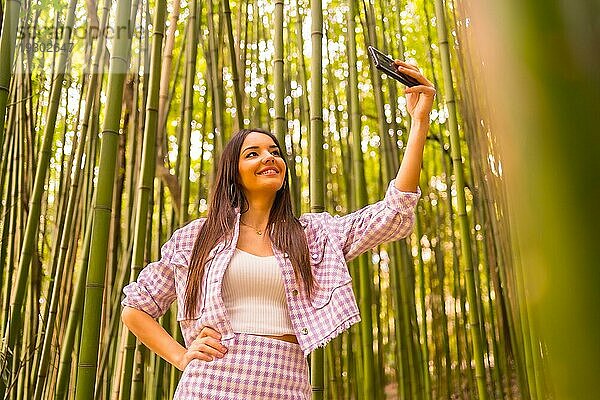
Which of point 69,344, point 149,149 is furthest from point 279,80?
point 69,344

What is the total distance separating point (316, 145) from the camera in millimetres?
1326

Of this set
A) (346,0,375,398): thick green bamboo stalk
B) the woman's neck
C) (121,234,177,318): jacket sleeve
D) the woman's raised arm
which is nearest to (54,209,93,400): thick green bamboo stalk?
(121,234,177,318): jacket sleeve

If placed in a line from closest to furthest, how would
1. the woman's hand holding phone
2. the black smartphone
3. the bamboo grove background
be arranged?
the bamboo grove background → the black smartphone → the woman's hand holding phone

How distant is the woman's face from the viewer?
1042mm

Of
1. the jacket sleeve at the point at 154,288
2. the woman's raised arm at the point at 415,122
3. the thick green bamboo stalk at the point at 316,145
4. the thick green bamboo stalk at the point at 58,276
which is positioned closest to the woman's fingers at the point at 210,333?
the jacket sleeve at the point at 154,288

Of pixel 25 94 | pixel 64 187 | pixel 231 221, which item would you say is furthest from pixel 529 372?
pixel 25 94

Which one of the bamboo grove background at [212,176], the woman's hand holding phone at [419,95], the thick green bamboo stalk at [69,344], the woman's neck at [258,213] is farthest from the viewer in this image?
the thick green bamboo stalk at [69,344]

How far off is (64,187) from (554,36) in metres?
1.96

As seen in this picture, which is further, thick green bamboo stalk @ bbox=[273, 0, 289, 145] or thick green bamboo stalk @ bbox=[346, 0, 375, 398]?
thick green bamboo stalk @ bbox=[346, 0, 375, 398]

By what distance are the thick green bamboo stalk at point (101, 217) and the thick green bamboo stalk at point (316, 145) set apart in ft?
1.35

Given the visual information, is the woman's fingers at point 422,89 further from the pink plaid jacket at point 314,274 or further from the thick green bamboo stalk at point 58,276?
the thick green bamboo stalk at point 58,276

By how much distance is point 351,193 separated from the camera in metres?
2.52

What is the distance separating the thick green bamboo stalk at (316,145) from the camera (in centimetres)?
132

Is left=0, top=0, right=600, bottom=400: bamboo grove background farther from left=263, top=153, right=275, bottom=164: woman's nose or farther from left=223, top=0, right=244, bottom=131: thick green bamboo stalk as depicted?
left=263, top=153, right=275, bottom=164: woman's nose
